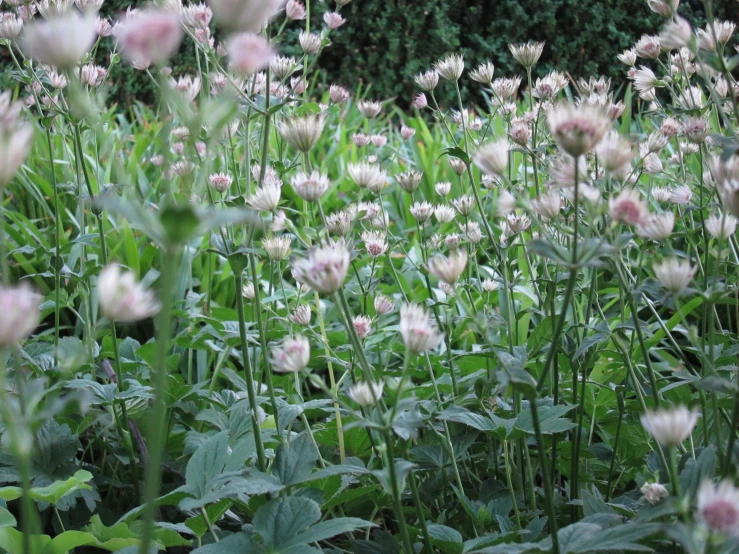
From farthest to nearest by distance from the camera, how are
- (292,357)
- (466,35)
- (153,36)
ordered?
(466,35) → (292,357) → (153,36)

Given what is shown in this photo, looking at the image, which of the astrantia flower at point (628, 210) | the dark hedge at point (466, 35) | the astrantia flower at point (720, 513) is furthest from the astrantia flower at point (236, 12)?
the dark hedge at point (466, 35)

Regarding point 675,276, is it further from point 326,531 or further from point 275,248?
point 275,248

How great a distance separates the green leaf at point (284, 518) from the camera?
3.32ft

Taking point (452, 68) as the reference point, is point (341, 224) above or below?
below

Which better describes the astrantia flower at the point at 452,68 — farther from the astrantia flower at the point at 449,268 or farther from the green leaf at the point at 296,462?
the green leaf at the point at 296,462

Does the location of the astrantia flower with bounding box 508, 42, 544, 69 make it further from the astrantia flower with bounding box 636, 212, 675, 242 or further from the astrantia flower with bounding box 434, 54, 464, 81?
the astrantia flower with bounding box 636, 212, 675, 242

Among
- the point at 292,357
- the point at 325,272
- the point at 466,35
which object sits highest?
the point at 466,35

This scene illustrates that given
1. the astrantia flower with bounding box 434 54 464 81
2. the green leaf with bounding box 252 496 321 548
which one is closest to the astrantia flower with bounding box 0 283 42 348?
the green leaf with bounding box 252 496 321 548

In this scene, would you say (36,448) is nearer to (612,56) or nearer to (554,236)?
(554,236)

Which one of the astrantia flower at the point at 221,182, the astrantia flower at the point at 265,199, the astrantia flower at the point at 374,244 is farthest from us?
the astrantia flower at the point at 221,182


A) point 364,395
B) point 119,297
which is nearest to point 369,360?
point 364,395

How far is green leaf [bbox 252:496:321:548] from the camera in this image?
39.8 inches

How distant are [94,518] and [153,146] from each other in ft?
9.97

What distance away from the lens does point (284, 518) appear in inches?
40.4
